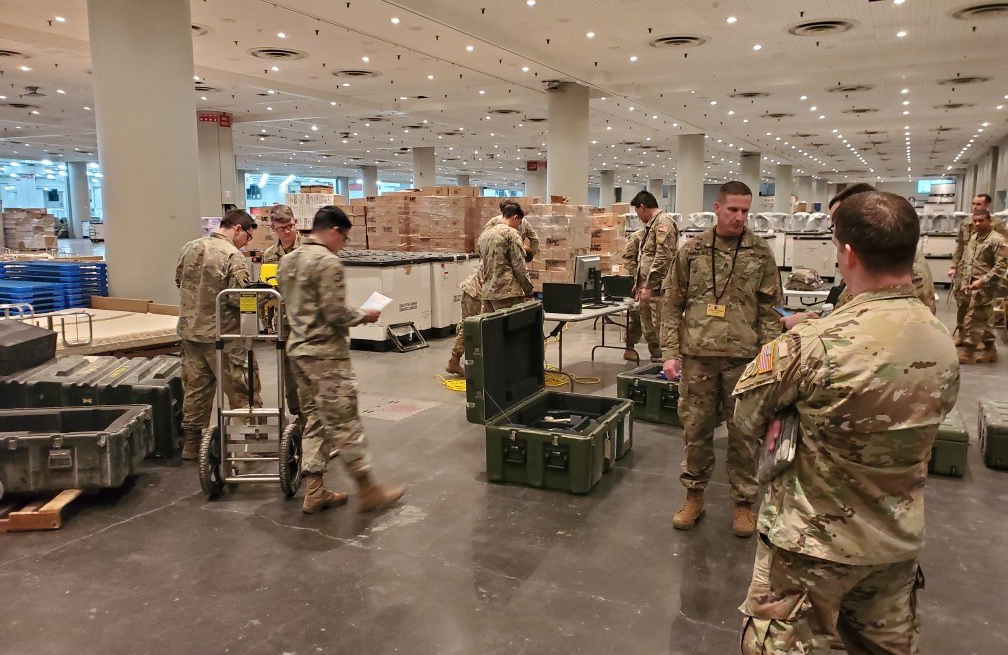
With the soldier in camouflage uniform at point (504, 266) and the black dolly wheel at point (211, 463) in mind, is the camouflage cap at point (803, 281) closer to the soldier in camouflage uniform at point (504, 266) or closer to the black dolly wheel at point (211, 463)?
the soldier in camouflage uniform at point (504, 266)

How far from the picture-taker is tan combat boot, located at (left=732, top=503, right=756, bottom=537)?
3545 millimetres

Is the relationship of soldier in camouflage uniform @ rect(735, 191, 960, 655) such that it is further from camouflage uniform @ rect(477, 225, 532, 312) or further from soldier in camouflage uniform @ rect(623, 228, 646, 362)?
soldier in camouflage uniform @ rect(623, 228, 646, 362)

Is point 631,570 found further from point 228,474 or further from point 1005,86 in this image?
point 1005,86

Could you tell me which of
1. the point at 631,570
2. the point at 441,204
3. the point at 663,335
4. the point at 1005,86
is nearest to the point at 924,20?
the point at 1005,86

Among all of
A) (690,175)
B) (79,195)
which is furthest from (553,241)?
(79,195)

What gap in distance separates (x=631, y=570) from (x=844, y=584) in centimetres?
173

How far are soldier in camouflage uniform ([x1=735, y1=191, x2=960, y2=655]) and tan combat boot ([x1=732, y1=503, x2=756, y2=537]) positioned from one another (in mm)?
1874

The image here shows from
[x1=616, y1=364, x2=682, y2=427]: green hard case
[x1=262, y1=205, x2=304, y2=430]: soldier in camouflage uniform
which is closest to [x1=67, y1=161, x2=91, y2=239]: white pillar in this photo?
[x1=262, y1=205, x2=304, y2=430]: soldier in camouflage uniform

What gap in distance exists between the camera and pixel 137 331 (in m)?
5.91

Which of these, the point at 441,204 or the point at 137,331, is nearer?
the point at 137,331

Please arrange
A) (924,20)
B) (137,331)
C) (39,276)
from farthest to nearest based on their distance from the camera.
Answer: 1. (924,20)
2. (39,276)
3. (137,331)

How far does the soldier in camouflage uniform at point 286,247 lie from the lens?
4559 millimetres

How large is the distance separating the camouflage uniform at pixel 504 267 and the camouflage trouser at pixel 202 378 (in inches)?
103

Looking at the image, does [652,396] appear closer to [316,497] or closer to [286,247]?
[316,497]
